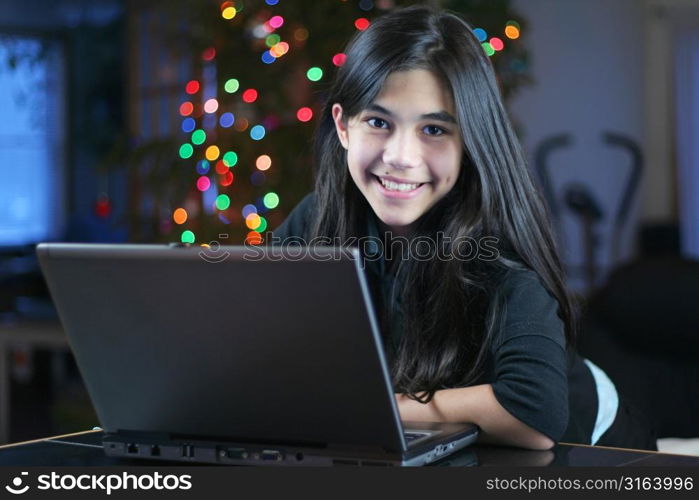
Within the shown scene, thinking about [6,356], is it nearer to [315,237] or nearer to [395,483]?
[315,237]

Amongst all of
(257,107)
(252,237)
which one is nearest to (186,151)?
(257,107)

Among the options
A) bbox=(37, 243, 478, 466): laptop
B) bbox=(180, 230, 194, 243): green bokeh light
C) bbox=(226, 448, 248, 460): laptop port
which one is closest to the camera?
bbox=(37, 243, 478, 466): laptop

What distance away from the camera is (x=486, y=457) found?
1099 millimetres

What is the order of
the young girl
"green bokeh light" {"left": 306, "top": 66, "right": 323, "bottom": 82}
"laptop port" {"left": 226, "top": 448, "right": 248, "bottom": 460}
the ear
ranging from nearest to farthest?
"laptop port" {"left": 226, "top": 448, "right": 248, "bottom": 460}, the young girl, the ear, "green bokeh light" {"left": 306, "top": 66, "right": 323, "bottom": 82}

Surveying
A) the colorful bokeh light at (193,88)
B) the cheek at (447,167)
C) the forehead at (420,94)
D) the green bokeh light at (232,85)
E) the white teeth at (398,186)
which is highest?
the colorful bokeh light at (193,88)

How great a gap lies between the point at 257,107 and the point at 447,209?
6.84ft

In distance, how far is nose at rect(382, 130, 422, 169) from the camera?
4.29ft

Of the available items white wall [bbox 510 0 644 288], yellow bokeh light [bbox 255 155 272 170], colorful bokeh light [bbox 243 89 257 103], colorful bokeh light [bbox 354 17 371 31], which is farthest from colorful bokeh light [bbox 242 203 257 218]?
white wall [bbox 510 0 644 288]

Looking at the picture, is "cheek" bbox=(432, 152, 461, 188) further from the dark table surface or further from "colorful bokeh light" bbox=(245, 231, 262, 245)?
"colorful bokeh light" bbox=(245, 231, 262, 245)

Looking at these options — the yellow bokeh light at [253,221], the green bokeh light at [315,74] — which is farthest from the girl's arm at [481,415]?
the yellow bokeh light at [253,221]

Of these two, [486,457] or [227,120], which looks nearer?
[486,457]

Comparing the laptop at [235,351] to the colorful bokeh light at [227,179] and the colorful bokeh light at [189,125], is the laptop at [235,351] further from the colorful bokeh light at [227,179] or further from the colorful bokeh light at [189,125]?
the colorful bokeh light at [189,125]

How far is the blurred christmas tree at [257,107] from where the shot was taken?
333cm

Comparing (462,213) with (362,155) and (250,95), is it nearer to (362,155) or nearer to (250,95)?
(362,155)
